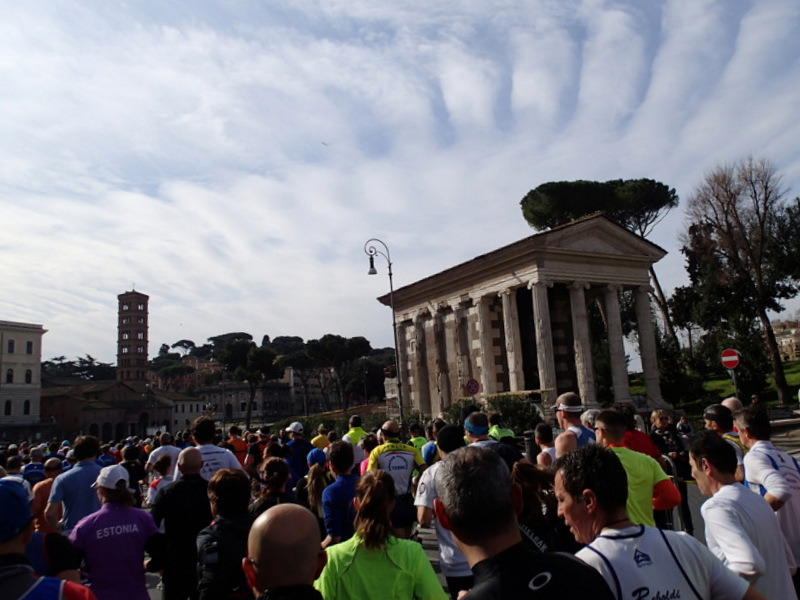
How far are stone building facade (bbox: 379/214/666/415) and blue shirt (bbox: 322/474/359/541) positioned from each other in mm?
21807

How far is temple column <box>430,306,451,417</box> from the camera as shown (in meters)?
33.4

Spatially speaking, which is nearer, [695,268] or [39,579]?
[39,579]

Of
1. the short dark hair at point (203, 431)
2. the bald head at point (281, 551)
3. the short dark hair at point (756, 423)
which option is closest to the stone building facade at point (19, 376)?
the short dark hair at point (203, 431)

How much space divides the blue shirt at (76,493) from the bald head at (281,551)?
4781 millimetres

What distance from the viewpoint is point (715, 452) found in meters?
3.82

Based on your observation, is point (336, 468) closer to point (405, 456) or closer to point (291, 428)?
point (405, 456)

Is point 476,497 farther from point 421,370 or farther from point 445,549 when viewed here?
point 421,370

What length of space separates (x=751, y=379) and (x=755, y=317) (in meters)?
10.6

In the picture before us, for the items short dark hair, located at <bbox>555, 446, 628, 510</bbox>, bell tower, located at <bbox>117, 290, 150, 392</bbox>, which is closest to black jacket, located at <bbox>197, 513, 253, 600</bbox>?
short dark hair, located at <bbox>555, 446, 628, 510</bbox>

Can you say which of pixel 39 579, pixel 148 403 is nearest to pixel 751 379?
pixel 39 579

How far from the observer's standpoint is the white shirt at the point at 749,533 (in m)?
3.37

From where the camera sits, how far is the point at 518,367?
2848 centimetres

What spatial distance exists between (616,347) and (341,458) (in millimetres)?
26216

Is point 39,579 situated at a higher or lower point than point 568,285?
lower
